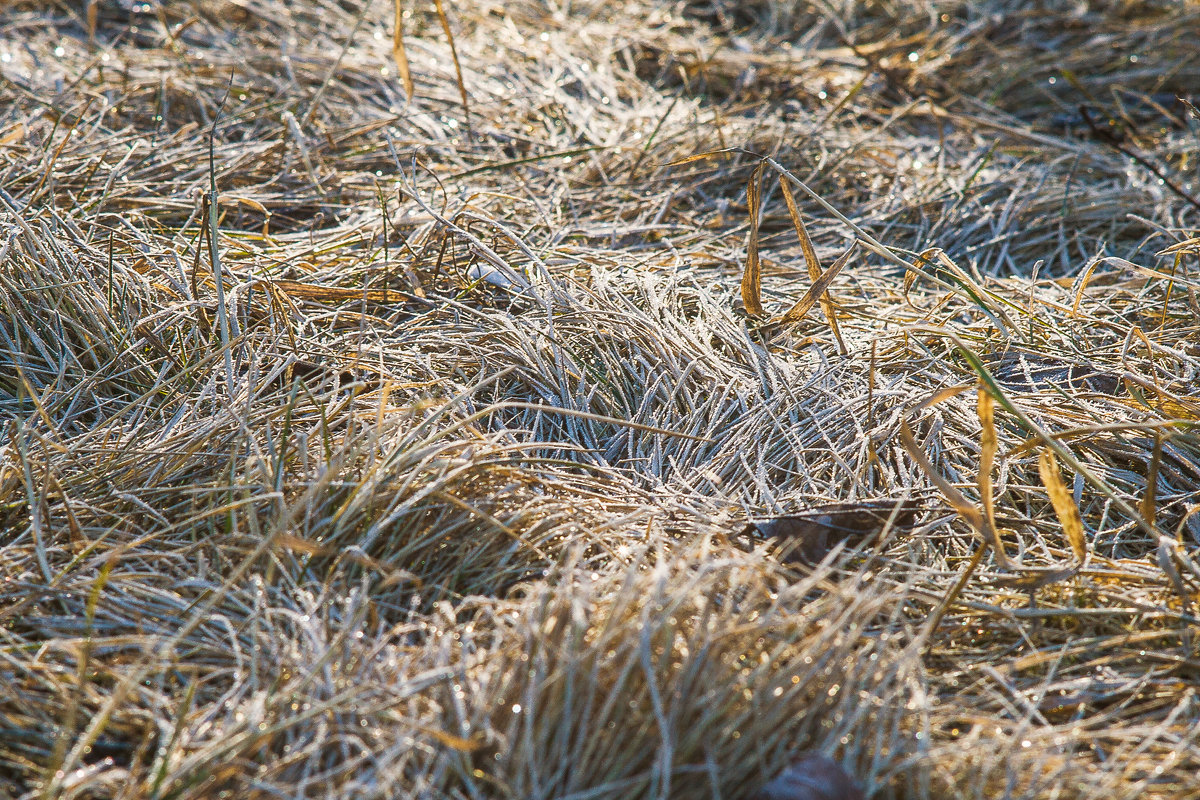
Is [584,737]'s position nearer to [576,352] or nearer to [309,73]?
[576,352]

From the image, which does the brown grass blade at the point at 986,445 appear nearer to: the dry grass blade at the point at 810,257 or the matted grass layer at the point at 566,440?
the matted grass layer at the point at 566,440

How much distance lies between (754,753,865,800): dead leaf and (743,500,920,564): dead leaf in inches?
15.7

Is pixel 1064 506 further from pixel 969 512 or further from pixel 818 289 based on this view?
pixel 818 289

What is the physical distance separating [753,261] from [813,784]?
1.09 metres

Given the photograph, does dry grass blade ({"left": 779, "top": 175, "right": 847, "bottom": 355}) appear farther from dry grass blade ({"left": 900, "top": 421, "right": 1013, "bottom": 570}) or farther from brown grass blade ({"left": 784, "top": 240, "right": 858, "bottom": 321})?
dry grass blade ({"left": 900, "top": 421, "right": 1013, "bottom": 570})

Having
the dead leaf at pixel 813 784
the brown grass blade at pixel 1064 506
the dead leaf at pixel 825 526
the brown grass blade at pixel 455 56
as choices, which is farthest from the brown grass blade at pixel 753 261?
the dead leaf at pixel 813 784

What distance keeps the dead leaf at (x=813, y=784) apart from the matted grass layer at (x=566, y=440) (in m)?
0.04

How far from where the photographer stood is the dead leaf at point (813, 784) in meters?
0.94

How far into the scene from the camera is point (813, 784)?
0.94m

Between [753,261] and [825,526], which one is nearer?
[825,526]

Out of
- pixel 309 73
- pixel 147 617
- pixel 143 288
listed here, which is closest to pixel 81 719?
pixel 147 617

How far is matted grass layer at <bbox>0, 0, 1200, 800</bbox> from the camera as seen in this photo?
101 centimetres

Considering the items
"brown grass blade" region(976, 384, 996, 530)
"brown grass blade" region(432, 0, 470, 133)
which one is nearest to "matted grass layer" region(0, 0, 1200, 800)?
"brown grass blade" region(976, 384, 996, 530)

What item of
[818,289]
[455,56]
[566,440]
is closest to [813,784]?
[566,440]
